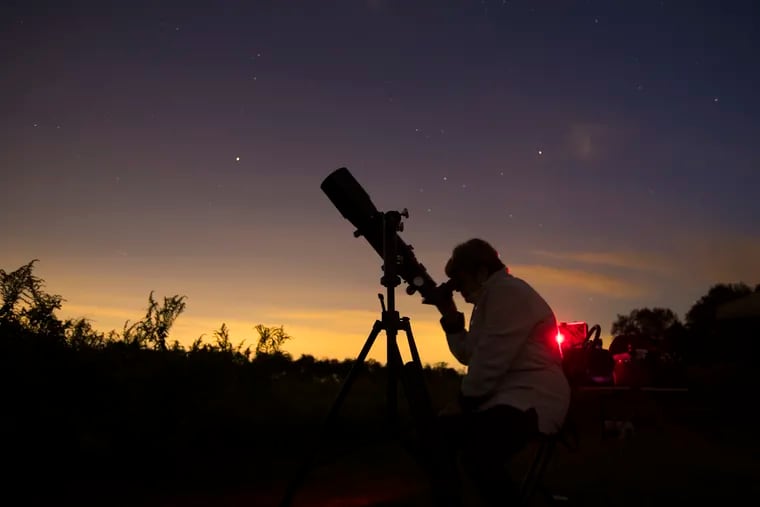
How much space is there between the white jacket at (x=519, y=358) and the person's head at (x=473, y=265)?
28 cm

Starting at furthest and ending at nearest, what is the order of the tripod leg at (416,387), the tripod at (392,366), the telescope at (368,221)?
the telescope at (368,221), the tripod at (392,366), the tripod leg at (416,387)

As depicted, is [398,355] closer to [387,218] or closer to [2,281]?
[387,218]

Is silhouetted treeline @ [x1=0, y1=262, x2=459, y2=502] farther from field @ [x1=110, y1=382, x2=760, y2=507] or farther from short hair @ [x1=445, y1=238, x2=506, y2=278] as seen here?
short hair @ [x1=445, y1=238, x2=506, y2=278]

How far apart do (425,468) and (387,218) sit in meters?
1.45

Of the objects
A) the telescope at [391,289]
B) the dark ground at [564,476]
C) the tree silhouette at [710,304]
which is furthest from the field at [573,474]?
the tree silhouette at [710,304]

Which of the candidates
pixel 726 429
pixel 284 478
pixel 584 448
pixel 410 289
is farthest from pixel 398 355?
pixel 726 429

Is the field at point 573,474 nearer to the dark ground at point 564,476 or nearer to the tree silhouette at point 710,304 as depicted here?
the dark ground at point 564,476

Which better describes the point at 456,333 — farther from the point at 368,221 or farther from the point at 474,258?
the point at 368,221

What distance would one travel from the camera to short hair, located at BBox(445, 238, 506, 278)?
3.69 metres

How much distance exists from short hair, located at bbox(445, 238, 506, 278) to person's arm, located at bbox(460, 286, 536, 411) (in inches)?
13.8

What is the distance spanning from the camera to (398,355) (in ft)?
12.2

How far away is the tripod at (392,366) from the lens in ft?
11.6

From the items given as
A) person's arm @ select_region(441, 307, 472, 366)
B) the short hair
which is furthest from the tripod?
the short hair

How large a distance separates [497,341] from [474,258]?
62cm
